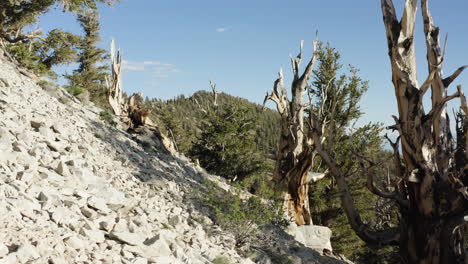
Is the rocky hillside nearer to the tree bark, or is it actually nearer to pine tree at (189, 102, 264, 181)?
the tree bark

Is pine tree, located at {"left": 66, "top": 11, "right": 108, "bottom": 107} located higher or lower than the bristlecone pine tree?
higher

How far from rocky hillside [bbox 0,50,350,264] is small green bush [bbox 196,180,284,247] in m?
0.28

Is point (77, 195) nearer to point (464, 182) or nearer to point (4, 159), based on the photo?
point (4, 159)

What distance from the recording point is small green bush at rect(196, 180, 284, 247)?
21.4 ft

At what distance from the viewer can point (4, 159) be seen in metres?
4.38

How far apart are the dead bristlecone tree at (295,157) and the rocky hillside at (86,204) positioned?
2.47 m

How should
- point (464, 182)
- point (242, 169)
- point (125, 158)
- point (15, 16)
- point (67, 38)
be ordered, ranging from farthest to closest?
point (242, 169) → point (67, 38) → point (15, 16) → point (125, 158) → point (464, 182)

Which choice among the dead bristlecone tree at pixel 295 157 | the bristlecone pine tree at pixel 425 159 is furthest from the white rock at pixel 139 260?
the dead bristlecone tree at pixel 295 157

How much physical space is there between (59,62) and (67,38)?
139cm

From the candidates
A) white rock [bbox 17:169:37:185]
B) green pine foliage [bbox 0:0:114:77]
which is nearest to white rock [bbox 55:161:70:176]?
white rock [bbox 17:169:37:185]

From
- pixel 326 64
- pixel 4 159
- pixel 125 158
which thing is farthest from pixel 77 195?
pixel 326 64

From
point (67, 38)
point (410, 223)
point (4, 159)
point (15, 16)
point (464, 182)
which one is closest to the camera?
point (4, 159)

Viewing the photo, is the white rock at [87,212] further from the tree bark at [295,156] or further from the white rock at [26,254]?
the tree bark at [295,156]

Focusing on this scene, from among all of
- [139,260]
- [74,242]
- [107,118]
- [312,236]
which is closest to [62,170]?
[74,242]
